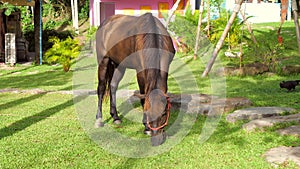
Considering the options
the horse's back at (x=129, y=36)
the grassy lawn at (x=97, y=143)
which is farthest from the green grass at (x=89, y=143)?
the horse's back at (x=129, y=36)

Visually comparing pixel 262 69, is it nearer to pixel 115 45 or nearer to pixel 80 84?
pixel 80 84

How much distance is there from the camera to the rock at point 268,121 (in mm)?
7160

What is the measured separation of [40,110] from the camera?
915 cm

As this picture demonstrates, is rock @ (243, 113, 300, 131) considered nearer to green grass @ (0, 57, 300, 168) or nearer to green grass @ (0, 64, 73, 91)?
green grass @ (0, 57, 300, 168)

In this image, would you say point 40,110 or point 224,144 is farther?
point 40,110

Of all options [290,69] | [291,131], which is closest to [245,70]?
[290,69]

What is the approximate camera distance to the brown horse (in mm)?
5770

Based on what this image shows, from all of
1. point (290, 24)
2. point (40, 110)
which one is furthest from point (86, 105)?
point (290, 24)

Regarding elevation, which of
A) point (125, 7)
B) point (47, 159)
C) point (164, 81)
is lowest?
point (47, 159)

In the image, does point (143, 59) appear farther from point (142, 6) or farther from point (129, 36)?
point (142, 6)

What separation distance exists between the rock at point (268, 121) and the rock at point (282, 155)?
115 cm

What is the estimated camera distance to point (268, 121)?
7.34 meters

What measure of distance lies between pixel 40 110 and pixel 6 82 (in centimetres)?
550

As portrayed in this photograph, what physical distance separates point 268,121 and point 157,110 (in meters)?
2.57
